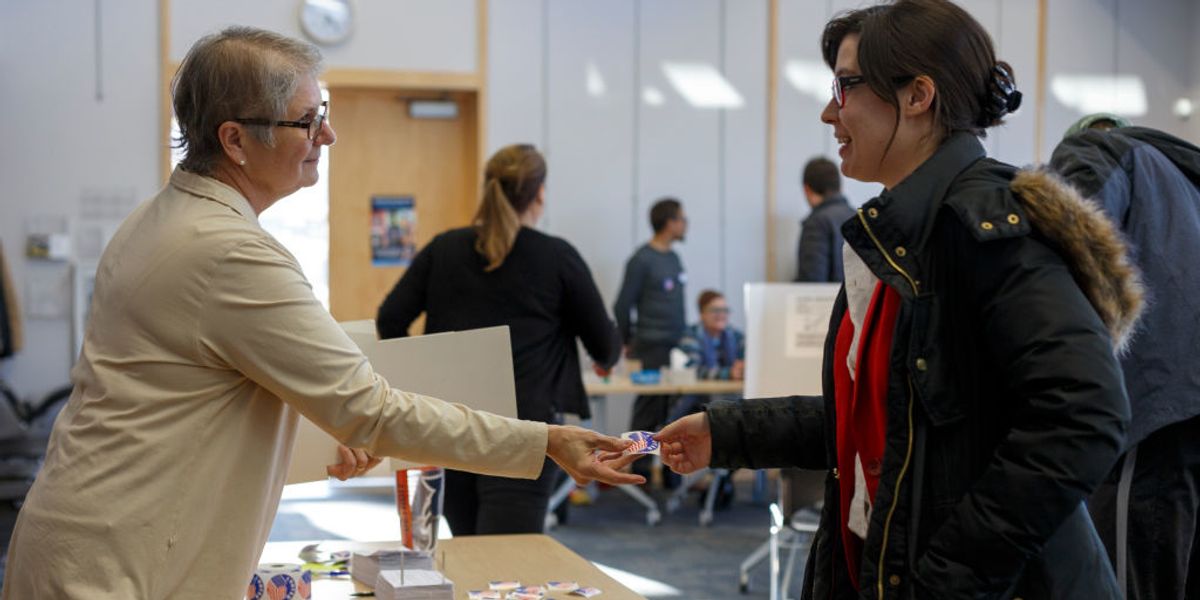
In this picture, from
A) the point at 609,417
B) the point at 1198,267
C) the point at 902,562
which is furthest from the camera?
the point at 609,417

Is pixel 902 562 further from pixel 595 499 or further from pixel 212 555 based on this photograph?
pixel 595 499

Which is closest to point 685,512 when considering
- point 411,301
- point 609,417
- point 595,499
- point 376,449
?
point 595,499

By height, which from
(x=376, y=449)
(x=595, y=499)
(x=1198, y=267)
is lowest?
(x=595, y=499)

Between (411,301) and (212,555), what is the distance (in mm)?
2089

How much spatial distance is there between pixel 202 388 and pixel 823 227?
234 inches

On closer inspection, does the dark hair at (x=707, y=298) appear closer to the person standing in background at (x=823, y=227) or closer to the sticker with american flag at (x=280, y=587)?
the person standing in background at (x=823, y=227)

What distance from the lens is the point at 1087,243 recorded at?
1.61m

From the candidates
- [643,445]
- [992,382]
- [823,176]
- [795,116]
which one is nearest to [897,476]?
[992,382]

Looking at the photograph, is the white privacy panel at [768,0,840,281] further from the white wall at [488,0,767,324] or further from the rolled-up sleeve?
the rolled-up sleeve

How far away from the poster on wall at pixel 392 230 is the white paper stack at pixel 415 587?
6.25 meters

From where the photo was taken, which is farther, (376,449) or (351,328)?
(351,328)

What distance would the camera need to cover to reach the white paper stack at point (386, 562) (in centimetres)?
260

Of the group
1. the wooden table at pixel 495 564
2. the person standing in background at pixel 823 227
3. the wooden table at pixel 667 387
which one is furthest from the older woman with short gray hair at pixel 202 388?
the person standing in background at pixel 823 227

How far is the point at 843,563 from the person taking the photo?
72.9 inches
